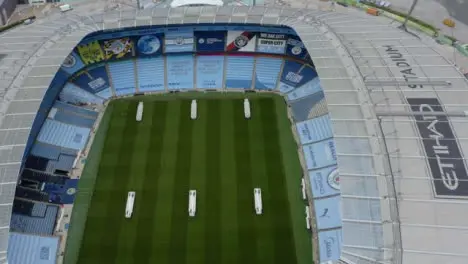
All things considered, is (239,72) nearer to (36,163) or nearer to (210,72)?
(210,72)

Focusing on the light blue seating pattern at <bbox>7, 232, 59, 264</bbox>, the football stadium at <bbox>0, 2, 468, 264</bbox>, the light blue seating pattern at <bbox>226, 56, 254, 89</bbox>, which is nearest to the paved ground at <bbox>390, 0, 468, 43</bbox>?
the football stadium at <bbox>0, 2, 468, 264</bbox>

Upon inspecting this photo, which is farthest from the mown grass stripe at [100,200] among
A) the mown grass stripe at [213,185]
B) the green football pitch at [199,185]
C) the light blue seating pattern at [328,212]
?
the light blue seating pattern at [328,212]

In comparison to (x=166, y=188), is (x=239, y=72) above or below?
above

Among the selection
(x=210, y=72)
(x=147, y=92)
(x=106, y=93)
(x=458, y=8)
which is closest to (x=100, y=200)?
(x=106, y=93)

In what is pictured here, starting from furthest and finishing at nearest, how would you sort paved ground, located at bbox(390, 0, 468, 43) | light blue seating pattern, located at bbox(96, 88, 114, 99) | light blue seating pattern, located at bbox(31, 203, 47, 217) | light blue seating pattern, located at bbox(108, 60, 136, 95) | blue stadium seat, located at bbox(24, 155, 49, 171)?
1. paved ground, located at bbox(390, 0, 468, 43)
2. light blue seating pattern, located at bbox(108, 60, 136, 95)
3. light blue seating pattern, located at bbox(96, 88, 114, 99)
4. blue stadium seat, located at bbox(24, 155, 49, 171)
5. light blue seating pattern, located at bbox(31, 203, 47, 217)

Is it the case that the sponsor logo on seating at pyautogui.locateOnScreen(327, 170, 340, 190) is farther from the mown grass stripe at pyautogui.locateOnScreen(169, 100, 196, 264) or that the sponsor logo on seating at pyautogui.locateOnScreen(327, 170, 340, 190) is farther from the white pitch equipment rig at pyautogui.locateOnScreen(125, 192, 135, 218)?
the white pitch equipment rig at pyautogui.locateOnScreen(125, 192, 135, 218)
